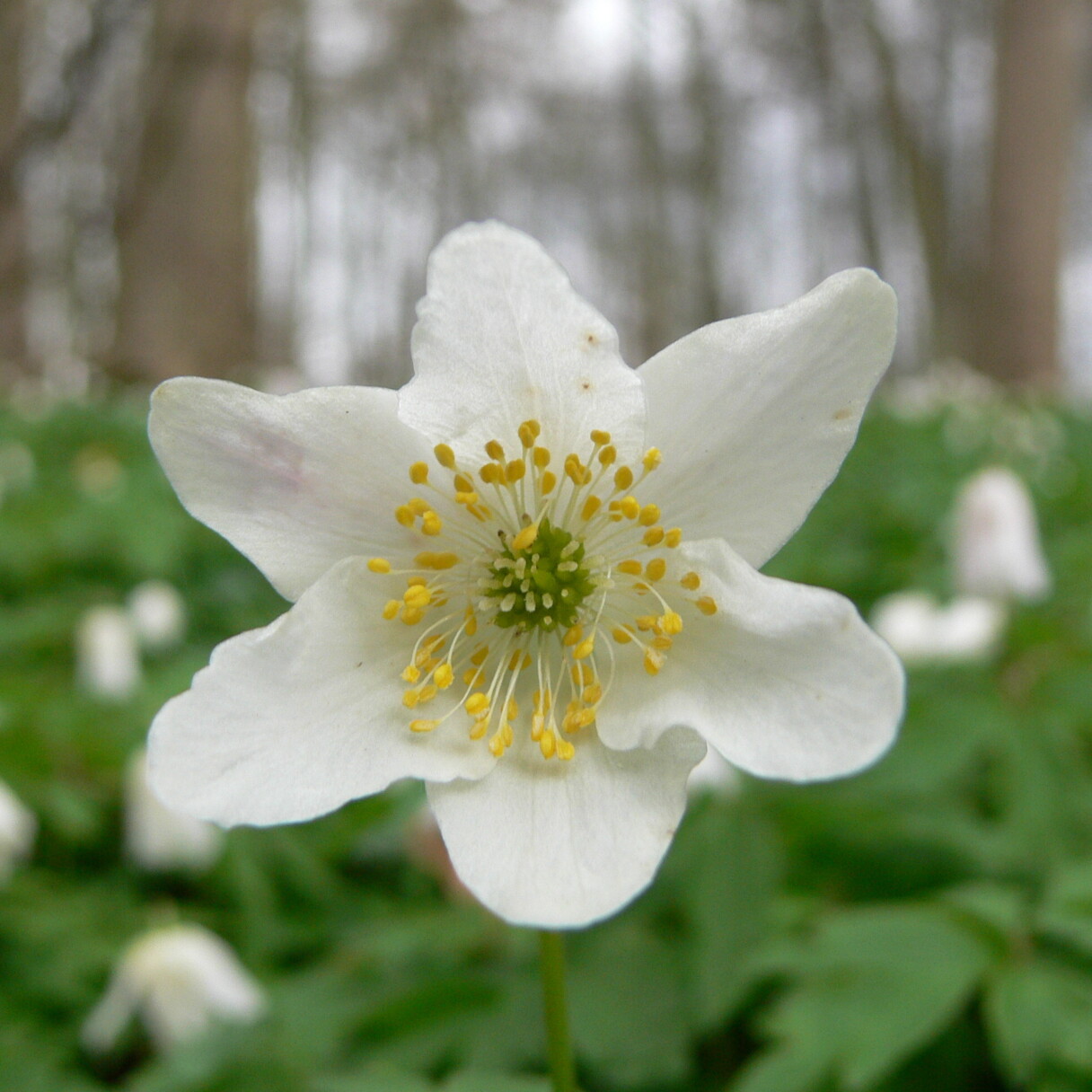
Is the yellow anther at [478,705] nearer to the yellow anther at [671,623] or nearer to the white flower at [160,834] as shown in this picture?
the yellow anther at [671,623]

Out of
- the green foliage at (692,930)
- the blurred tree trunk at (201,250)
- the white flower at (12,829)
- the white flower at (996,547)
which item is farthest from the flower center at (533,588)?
the blurred tree trunk at (201,250)

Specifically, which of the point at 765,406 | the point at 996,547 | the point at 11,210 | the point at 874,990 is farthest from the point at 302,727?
the point at 11,210

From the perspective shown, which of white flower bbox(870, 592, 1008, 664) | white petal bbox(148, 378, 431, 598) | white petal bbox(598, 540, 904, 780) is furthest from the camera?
white flower bbox(870, 592, 1008, 664)

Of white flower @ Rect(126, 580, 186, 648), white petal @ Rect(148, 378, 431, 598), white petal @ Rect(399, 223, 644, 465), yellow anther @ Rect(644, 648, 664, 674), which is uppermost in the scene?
white petal @ Rect(399, 223, 644, 465)

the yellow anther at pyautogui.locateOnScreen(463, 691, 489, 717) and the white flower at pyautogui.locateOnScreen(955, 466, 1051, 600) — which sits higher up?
the yellow anther at pyautogui.locateOnScreen(463, 691, 489, 717)

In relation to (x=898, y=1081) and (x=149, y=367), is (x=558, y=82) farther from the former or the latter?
(x=898, y=1081)

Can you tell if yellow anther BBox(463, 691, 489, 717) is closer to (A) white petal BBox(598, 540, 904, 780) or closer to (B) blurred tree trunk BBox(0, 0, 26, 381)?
A: (A) white petal BBox(598, 540, 904, 780)

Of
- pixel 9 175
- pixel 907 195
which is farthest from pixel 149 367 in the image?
pixel 907 195

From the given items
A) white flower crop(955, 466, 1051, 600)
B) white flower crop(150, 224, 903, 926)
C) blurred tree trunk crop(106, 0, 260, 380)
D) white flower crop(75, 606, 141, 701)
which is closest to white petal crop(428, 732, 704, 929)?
white flower crop(150, 224, 903, 926)
